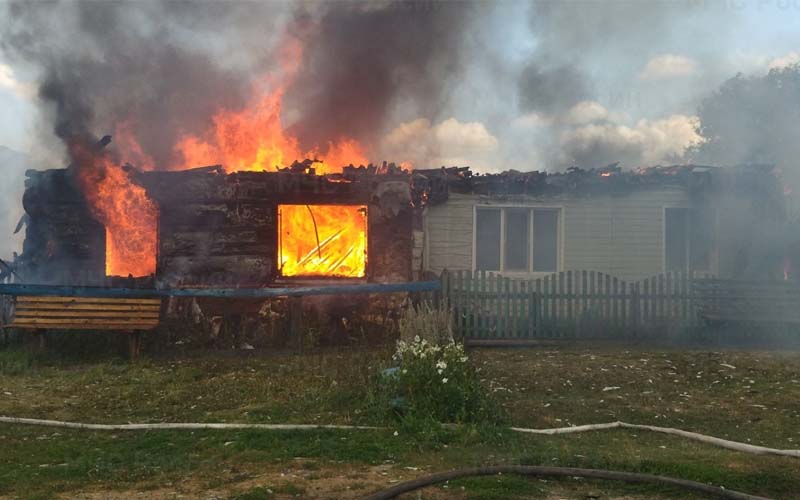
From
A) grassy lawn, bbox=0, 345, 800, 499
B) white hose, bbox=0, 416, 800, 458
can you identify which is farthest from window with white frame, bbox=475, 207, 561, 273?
white hose, bbox=0, 416, 800, 458

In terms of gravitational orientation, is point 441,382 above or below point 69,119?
below

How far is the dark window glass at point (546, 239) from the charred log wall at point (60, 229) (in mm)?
9004

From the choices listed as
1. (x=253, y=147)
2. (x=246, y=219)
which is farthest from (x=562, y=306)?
(x=253, y=147)

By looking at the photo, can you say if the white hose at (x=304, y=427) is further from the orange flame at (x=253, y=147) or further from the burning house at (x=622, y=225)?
the orange flame at (x=253, y=147)

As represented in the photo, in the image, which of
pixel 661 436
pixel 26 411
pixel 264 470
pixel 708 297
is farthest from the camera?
pixel 708 297

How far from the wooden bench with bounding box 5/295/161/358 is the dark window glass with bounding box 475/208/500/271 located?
669 cm

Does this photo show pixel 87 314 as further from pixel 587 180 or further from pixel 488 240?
pixel 587 180

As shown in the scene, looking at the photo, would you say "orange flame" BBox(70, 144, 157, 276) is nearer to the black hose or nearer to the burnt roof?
the burnt roof

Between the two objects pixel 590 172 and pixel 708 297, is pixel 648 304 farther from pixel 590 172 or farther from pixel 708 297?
pixel 590 172

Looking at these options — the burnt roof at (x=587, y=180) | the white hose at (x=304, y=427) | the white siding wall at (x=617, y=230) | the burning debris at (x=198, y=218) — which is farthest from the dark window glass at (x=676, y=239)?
the white hose at (x=304, y=427)

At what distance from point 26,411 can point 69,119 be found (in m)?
11.2

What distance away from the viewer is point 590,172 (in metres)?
14.8

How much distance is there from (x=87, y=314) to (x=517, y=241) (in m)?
8.53

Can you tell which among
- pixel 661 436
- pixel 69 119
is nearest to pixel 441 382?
pixel 661 436
